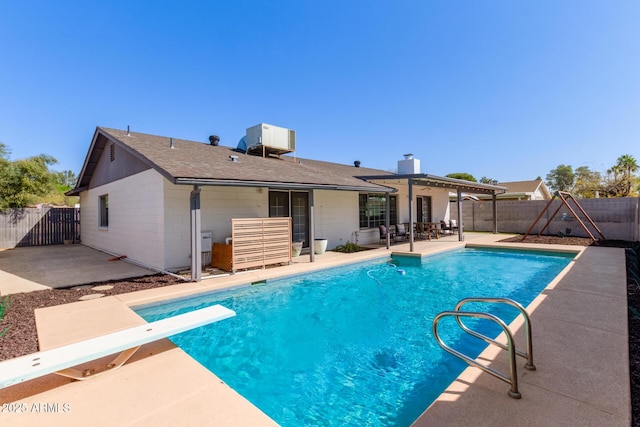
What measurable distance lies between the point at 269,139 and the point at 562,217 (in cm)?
1509

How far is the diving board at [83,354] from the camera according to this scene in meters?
2.46

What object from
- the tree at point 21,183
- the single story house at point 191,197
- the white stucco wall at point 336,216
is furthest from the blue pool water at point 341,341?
the tree at point 21,183

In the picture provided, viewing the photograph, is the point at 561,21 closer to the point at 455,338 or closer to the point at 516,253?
the point at 516,253

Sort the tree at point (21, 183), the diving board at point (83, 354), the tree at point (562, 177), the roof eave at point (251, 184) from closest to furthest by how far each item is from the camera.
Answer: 1. the diving board at point (83, 354)
2. the roof eave at point (251, 184)
3. the tree at point (21, 183)
4. the tree at point (562, 177)

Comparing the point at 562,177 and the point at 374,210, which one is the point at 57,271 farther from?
the point at 562,177

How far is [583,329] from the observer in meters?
3.66

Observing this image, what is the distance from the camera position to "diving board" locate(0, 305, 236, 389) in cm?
246

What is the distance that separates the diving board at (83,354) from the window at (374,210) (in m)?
10.5

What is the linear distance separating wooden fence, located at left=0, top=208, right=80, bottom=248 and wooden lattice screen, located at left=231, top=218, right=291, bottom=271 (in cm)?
1404

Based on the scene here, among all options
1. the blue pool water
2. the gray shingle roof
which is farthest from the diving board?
the gray shingle roof

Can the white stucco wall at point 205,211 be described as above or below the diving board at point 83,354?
above

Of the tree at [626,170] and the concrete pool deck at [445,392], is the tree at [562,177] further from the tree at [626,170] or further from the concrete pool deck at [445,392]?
the concrete pool deck at [445,392]

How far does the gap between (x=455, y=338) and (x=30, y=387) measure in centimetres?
517

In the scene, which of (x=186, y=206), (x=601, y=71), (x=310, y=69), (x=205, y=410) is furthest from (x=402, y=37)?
(x=205, y=410)
